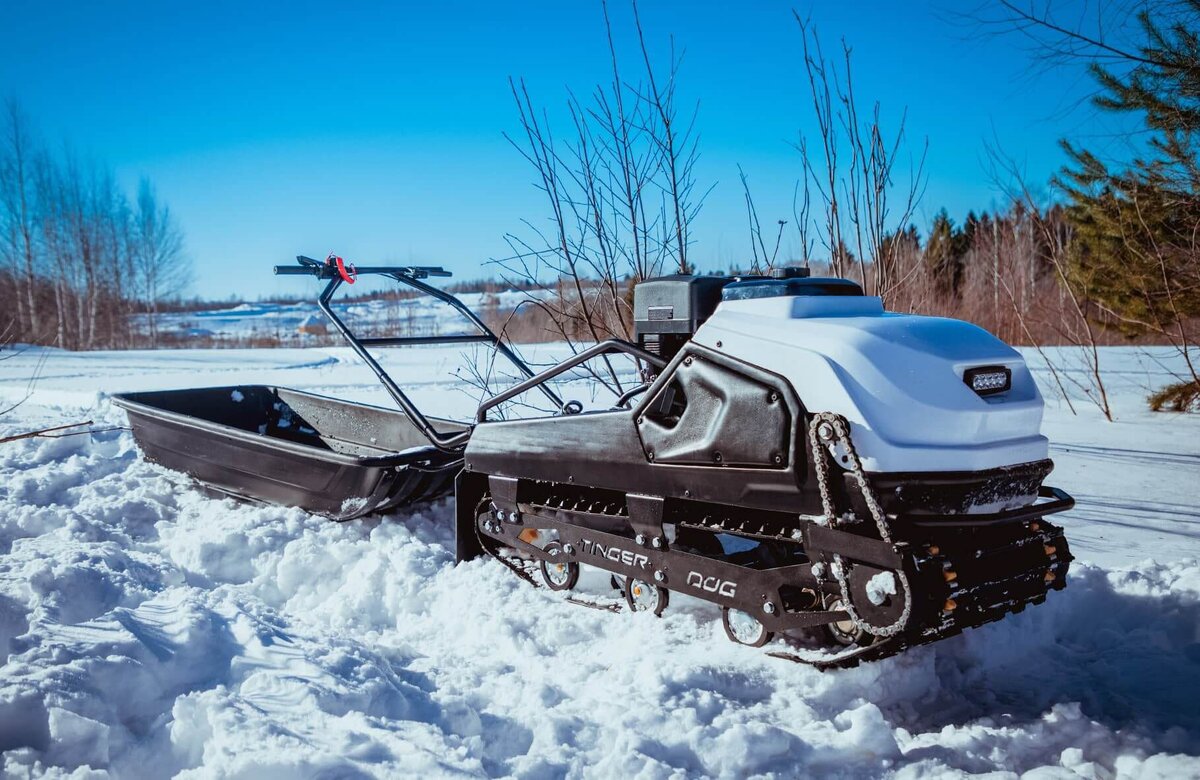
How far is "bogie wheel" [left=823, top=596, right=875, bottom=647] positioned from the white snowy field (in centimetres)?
12

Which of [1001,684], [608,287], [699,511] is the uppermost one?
[608,287]

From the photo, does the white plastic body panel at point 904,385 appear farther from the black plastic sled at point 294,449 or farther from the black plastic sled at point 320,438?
the black plastic sled at point 294,449

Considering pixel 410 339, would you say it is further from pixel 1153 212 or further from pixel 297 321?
pixel 297 321

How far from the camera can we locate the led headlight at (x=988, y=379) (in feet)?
7.70

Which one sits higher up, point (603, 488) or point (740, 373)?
point (740, 373)

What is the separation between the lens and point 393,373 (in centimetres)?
1396

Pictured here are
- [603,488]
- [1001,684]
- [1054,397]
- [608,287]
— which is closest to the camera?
[1001,684]

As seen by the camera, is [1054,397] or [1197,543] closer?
[1197,543]

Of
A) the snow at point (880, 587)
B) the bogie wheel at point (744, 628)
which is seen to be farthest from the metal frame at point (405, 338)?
the snow at point (880, 587)

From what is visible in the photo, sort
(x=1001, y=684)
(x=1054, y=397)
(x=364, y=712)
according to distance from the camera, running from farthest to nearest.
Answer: (x=1054, y=397) < (x=1001, y=684) < (x=364, y=712)

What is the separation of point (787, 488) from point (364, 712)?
1.34 metres

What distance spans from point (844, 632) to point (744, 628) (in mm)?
317

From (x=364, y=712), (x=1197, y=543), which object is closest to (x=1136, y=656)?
(x=1197, y=543)

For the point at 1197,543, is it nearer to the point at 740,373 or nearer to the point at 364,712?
the point at 740,373
